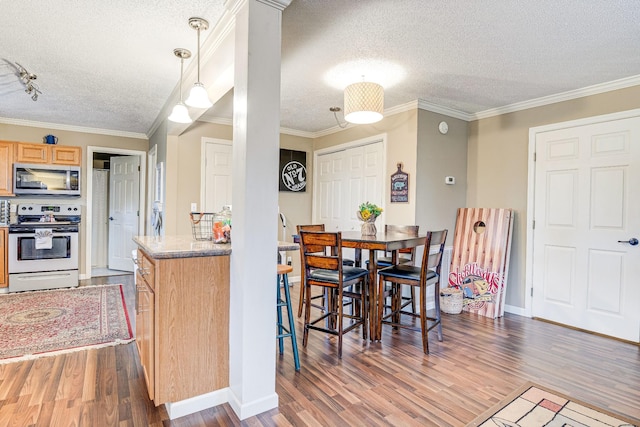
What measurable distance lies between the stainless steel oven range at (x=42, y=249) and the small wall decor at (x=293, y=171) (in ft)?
10.1

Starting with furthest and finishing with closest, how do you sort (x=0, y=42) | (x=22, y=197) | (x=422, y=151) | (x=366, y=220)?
1. (x=22, y=197)
2. (x=422, y=151)
3. (x=366, y=220)
4. (x=0, y=42)

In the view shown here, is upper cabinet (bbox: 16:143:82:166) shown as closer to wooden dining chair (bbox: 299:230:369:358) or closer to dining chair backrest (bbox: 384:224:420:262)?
wooden dining chair (bbox: 299:230:369:358)

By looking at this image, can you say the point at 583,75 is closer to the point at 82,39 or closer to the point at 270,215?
the point at 270,215

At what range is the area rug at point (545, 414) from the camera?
1.89m

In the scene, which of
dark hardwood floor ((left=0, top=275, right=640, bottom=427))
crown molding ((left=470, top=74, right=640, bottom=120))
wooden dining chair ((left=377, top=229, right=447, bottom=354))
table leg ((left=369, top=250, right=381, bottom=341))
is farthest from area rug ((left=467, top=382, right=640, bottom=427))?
crown molding ((left=470, top=74, right=640, bottom=120))

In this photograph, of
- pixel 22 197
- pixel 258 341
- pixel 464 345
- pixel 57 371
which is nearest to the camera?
pixel 258 341

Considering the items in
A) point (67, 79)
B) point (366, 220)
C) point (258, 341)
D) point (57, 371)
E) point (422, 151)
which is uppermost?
point (67, 79)

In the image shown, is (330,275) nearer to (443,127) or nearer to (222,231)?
(222,231)

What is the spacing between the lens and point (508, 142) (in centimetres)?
399

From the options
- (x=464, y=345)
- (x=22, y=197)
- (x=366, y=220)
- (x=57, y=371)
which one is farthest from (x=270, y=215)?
(x=22, y=197)

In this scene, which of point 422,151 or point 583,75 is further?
point 422,151

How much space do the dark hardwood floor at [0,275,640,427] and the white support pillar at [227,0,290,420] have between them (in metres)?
0.24

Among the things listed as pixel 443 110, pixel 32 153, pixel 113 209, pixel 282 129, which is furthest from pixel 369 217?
pixel 113 209

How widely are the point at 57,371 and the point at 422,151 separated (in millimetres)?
3782
